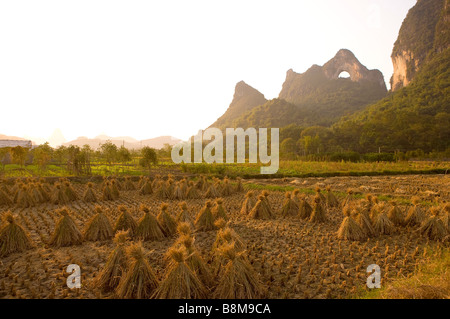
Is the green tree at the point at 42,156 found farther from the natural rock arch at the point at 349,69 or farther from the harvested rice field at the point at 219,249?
the natural rock arch at the point at 349,69

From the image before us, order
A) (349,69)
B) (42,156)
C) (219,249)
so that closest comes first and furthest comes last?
1. (219,249)
2. (42,156)
3. (349,69)

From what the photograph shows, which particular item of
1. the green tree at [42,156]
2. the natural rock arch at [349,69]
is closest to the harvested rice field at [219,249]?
the green tree at [42,156]

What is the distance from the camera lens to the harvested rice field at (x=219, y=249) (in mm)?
4242

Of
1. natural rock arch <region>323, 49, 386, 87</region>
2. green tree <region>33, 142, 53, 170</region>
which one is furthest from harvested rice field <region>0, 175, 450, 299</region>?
natural rock arch <region>323, 49, 386, 87</region>

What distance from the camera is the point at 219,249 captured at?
453cm

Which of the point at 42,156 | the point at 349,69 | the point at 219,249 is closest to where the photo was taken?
the point at 219,249

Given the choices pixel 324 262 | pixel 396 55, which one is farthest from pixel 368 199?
pixel 396 55

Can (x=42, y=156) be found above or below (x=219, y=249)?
above

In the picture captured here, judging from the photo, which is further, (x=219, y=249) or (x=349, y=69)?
(x=349, y=69)

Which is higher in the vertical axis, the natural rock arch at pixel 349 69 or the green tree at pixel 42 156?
the natural rock arch at pixel 349 69

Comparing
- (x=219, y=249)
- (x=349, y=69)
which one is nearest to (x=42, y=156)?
(x=219, y=249)

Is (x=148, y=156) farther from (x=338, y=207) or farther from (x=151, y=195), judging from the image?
(x=338, y=207)

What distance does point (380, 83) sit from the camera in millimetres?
156750

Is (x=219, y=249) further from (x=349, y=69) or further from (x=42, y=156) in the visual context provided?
(x=349, y=69)
